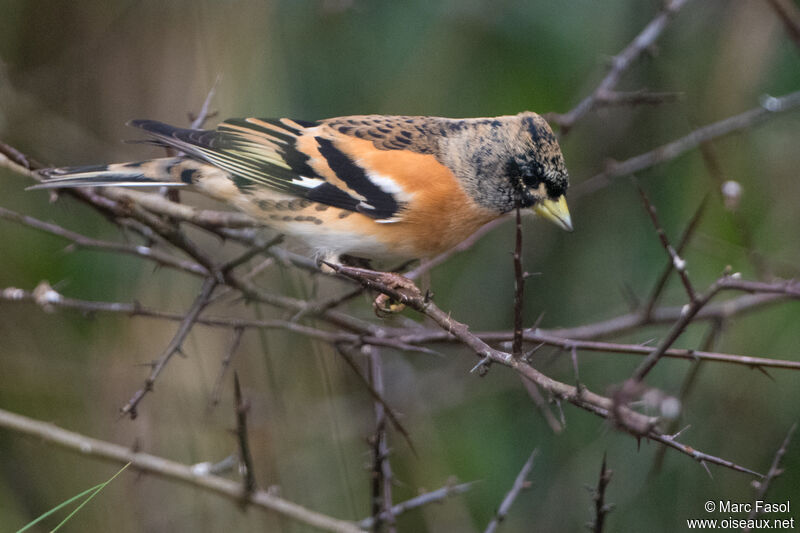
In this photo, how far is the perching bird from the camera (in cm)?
256

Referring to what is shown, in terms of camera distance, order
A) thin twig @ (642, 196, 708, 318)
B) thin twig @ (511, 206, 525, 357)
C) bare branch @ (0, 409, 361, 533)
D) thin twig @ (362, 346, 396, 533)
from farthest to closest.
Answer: bare branch @ (0, 409, 361, 533) < thin twig @ (362, 346, 396, 533) < thin twig @ (642, 196, 708, 318) < thin twig @ (511, 206, 525, 357)

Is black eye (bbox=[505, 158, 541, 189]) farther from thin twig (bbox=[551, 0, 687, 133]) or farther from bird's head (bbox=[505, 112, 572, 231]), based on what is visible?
thin twig (bbox=[551, 0, 687, 133])

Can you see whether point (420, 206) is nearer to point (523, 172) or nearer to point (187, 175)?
point (523, 172)

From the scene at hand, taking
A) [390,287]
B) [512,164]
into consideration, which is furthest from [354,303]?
[390,287]

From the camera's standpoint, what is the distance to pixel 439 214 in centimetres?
261

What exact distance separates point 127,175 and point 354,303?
5.97 feet

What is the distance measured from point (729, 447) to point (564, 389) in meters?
3.05

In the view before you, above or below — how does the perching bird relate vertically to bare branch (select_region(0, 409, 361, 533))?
above

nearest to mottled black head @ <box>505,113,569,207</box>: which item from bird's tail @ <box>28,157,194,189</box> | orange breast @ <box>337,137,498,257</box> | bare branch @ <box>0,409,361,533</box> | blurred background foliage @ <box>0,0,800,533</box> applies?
orange breast @ <box>337,137,498,257</box>

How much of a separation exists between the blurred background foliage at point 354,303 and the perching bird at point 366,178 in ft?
1.48

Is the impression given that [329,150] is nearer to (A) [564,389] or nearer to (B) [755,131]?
(A) [564,389]

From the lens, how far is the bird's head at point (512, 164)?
2324mm

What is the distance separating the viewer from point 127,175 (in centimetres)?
246

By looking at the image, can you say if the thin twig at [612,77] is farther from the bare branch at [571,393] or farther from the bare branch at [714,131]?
the bare branch at [571,393]
